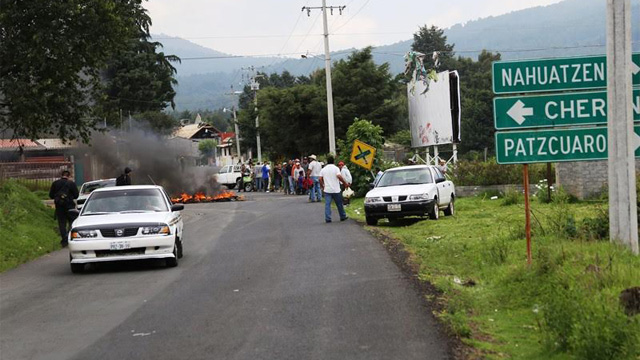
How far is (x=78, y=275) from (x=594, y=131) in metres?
8.58

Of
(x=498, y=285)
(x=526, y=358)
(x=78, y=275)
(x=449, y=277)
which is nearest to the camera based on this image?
(x=526, y=358)

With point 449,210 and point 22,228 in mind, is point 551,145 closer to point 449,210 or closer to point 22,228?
point 449,210

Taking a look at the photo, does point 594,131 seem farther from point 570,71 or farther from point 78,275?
point 78,275

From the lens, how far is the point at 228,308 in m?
10.0

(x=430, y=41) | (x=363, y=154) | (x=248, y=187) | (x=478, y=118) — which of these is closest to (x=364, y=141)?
(x=363, y=154)

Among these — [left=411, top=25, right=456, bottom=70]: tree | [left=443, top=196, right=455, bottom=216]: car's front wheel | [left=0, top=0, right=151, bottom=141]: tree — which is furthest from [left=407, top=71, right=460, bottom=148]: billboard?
[left=411, top=25, right=456, bottom=70]: tree

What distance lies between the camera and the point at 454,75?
35719 mm

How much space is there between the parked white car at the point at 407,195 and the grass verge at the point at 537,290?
12.8 feet

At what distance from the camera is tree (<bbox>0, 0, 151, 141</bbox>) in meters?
24.5

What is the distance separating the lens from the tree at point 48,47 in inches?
966

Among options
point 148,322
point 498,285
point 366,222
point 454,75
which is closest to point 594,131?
point 498,285

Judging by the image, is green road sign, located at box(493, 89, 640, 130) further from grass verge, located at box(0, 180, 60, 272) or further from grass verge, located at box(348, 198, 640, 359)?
grass verge, located at box(0, 180, 60, 272)

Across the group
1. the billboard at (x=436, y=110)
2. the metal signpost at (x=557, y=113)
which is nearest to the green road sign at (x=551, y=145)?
the metal signpost at (x=557, y=113)

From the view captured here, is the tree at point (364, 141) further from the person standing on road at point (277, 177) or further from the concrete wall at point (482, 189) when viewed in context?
the person standing on road at point (277, 177)
